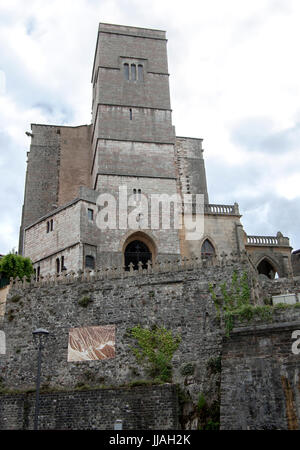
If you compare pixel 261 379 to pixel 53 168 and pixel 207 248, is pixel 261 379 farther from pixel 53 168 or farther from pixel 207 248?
pixel 53 168

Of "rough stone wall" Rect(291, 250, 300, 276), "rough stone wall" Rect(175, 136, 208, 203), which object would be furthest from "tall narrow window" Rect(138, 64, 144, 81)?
"rough stone wall" Rect(291, 250, 300, 276)

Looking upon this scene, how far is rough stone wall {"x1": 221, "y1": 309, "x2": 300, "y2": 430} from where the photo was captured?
18.7 meters

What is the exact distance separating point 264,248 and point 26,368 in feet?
71.0

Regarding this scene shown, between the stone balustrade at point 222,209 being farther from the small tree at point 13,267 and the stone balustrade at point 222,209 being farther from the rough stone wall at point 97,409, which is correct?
the rough stone wall at point 97,409

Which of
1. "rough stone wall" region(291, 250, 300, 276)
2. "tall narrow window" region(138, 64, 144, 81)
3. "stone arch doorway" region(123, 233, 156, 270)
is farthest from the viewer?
"rough stone wall" region(291, 250, 300, 276)

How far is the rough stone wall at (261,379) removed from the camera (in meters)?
18.7

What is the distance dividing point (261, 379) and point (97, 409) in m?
7.37

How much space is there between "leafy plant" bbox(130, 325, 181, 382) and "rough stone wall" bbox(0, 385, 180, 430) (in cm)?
160

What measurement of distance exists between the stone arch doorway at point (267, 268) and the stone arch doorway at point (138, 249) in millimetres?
9181

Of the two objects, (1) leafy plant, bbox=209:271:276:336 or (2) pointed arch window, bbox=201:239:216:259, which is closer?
(1) leafy plant, bbox=209:271:276:336

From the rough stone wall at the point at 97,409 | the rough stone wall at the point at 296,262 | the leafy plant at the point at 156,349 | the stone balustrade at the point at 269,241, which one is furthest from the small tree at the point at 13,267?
the rough stone wall at the point at 296,262

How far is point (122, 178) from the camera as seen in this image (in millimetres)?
38250

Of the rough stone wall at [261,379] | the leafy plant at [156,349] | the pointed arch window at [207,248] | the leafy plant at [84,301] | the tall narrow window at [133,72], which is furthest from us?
the tall narrow window at [133,72]

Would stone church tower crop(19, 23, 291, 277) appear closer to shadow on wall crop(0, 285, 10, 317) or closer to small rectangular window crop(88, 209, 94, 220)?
small rectangular window crop(88, 209, 94, 220)
